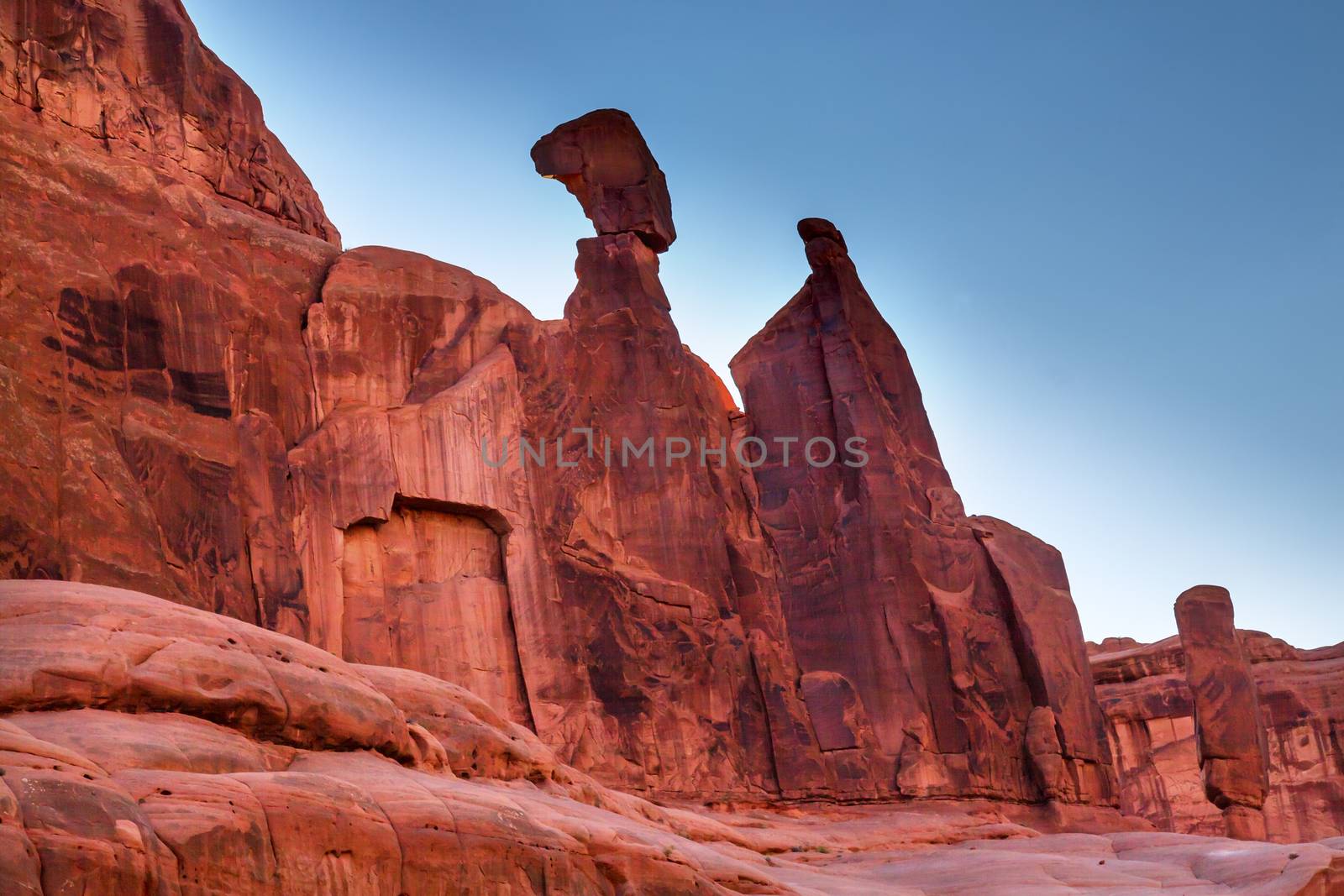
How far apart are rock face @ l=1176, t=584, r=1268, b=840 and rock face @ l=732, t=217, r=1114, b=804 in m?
3.23

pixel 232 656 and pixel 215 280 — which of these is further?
pixel 215 280

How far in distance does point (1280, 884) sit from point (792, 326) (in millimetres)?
26190

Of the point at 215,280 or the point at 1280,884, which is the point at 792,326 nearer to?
the point at 215,280

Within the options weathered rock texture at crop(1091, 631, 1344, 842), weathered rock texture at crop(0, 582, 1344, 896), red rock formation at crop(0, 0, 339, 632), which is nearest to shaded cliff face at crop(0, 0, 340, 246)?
red rock formation at crop(0, 0, 339, 632)

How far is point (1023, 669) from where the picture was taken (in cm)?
4362

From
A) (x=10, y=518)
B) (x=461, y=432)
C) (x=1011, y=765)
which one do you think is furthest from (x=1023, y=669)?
(x=10, y=518)

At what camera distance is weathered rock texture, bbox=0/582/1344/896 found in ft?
42.0

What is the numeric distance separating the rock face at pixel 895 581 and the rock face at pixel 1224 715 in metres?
3.23

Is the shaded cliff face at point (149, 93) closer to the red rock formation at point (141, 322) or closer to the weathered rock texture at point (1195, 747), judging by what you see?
the red rock formation at point (141, 322)

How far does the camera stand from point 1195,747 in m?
57.9

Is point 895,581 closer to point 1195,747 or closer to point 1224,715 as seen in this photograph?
point 1224,715

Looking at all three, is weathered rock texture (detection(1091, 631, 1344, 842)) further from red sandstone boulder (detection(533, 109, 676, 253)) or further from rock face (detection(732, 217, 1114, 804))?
red sandstone boulder (detection(533, 109, 676, 253))

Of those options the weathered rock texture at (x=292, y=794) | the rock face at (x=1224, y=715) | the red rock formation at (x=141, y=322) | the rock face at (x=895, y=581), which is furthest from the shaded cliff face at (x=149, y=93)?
the rock face at (x=1224, y=715)

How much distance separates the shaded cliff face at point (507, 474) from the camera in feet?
87.1
